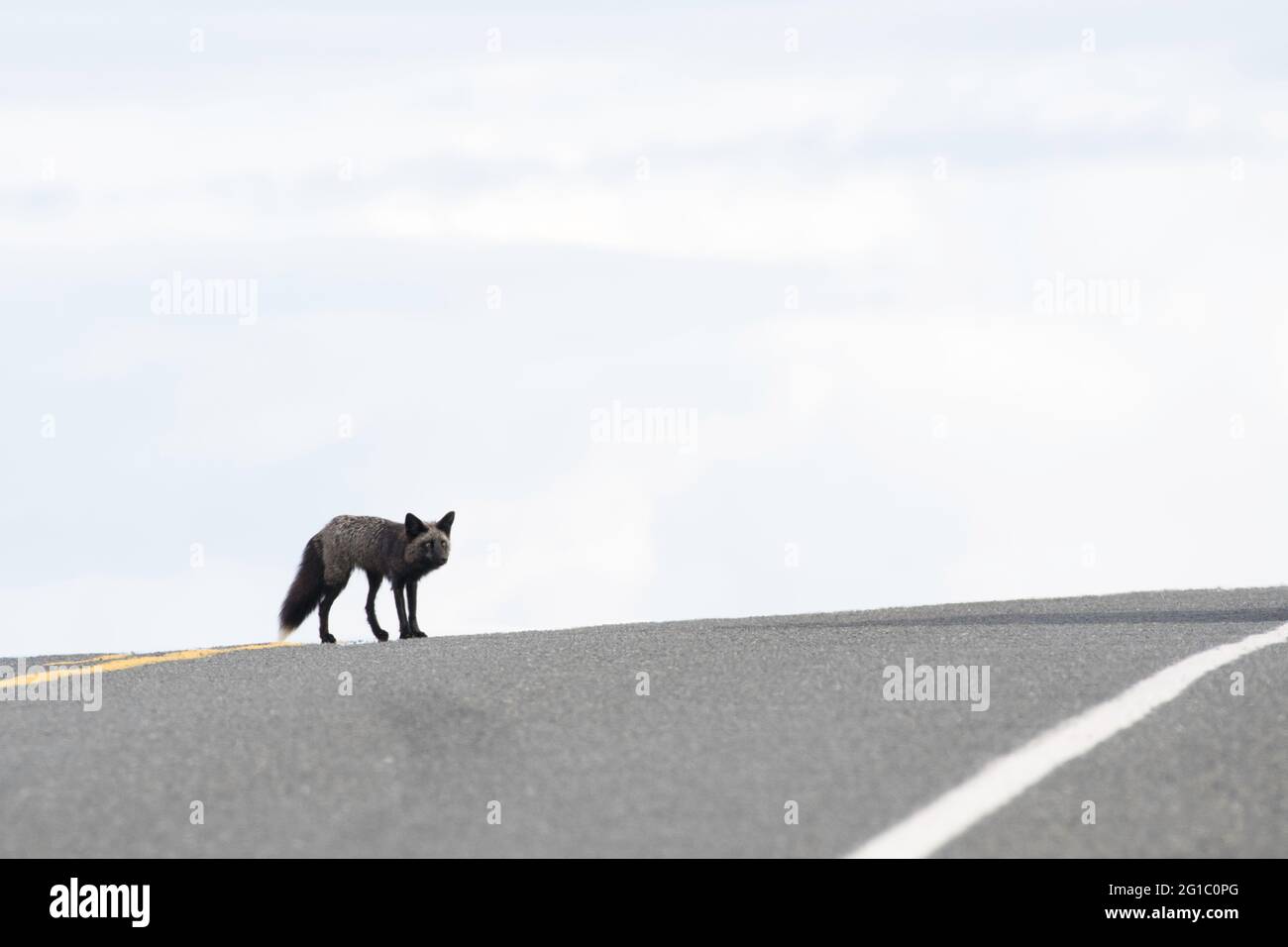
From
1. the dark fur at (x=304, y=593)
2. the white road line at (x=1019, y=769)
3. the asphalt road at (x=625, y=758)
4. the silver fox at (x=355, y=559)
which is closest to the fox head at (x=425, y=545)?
the silver fox at (x=355, y=559)

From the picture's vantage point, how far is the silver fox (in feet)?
57.3

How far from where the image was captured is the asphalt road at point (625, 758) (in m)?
6.24

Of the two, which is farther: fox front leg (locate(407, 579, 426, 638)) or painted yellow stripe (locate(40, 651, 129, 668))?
fox front leg (locate(407, 579, 426, 638))

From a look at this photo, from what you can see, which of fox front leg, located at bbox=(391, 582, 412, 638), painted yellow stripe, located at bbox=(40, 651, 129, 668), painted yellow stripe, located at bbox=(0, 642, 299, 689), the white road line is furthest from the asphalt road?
fox front leg, located at bbox=(391, 582, 412, 638)

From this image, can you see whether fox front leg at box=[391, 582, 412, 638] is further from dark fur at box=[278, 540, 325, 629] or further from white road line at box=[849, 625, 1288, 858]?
white road line at box=[849, 625, 1288, 858]

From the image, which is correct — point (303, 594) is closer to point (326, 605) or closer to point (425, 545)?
point (326, 605)

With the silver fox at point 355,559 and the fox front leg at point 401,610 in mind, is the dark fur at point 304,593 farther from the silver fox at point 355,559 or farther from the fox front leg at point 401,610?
the fox front leg at point 401,610

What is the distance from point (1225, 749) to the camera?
299 inches

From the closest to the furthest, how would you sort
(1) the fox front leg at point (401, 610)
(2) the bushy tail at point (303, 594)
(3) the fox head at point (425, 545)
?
(1) the fox front leg at point (401, 610), (3) the fox head at point (425, 545), (2) the bushy tail at point (303, 594)

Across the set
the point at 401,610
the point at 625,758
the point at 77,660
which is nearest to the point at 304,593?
the point at 401,610

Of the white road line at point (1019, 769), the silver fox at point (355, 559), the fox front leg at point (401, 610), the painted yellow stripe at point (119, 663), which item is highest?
the silver fox at point (355, 559)

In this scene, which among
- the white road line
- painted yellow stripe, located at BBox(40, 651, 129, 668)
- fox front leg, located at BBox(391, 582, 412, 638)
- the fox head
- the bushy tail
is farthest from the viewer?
the bushy tail
